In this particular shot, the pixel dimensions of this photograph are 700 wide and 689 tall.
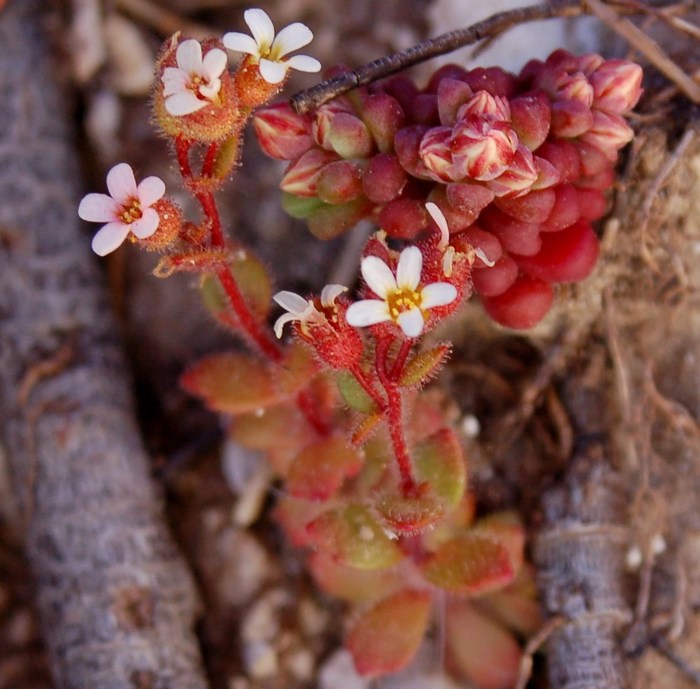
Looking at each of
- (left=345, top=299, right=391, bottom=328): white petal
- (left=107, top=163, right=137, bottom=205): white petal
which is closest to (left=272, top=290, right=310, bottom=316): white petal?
(left=345, top=299, right=391, bottom=328): white petal

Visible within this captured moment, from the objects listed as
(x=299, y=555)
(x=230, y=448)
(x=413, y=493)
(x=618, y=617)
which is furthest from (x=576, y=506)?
(x=230, y=448)

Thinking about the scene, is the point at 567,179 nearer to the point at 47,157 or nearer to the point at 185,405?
the point at 185,405

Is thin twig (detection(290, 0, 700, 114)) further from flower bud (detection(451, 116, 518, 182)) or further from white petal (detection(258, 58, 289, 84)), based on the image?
flower bud (detection(451, 116, 518, 182))

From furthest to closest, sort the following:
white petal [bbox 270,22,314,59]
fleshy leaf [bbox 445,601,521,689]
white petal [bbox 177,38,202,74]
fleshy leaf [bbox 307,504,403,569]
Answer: fleshy leaf [bbox 445,601,521,689], fleshy leaf [bbox 307,504,403,569], white petal [bbox 270,22,314,59], white petal [bbox 177,38,202,74]

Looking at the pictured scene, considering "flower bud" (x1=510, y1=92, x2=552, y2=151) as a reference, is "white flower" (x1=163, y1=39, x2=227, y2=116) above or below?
below

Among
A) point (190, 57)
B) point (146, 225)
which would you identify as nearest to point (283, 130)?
point (190, 57)

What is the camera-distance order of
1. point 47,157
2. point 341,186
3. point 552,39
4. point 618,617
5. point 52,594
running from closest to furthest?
point 341,186 → point 618,617 → point 52,594 → point 552,39 → point 47,157

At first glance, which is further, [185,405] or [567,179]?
[185,405]
